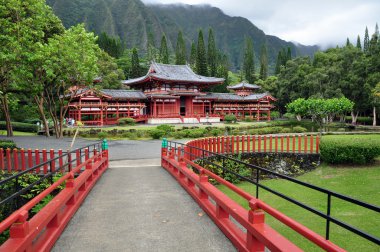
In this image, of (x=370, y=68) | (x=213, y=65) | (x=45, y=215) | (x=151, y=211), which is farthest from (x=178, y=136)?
(x=213, y=65)

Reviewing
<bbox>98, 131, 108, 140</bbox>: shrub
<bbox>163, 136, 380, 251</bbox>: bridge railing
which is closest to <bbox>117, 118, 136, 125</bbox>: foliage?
<bbox>98, 131, 108, 140</bbox>: shrub

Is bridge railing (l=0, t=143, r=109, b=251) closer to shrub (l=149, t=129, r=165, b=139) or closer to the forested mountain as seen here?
shrub (l=149, t=129, r=165, b=139)

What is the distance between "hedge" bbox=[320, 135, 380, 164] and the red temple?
2614cm

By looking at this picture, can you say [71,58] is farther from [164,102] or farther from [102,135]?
[164,102]

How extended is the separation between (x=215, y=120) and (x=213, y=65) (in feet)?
90.1

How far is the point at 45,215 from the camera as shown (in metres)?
4.46

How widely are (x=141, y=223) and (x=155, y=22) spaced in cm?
15985

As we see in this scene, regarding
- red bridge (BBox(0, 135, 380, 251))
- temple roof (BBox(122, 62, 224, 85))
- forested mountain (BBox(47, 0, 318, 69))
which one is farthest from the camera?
forested mountain (BBox(47, 0, 318, 69))

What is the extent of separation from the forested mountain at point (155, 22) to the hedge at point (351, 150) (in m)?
119

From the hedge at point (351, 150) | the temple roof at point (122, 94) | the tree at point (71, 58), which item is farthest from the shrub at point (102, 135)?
the hedge at point (351, 150)

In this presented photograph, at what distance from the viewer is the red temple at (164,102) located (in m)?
35.6

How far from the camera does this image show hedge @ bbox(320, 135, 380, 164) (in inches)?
547

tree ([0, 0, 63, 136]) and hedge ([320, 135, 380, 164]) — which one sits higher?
tree ([0, 0, 63, 136])

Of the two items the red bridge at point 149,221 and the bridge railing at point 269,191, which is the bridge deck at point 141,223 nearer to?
the red bridge at point 149,221
